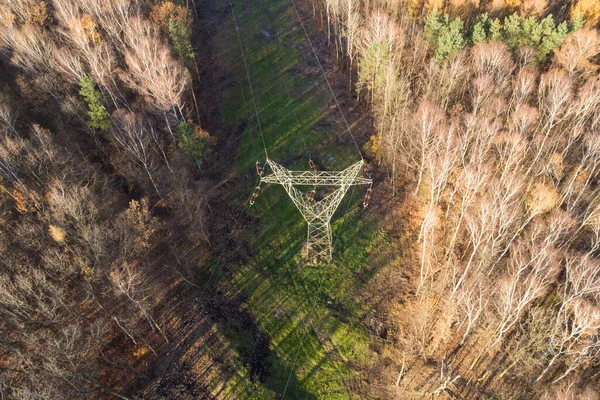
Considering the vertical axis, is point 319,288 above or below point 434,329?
below

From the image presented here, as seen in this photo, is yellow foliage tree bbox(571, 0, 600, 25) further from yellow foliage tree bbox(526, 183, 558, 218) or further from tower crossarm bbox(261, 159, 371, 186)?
tower crossarm bbox(261, 159, 371, 186)

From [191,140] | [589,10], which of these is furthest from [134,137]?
[589,10]

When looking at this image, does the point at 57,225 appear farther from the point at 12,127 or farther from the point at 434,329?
the point at 434,329

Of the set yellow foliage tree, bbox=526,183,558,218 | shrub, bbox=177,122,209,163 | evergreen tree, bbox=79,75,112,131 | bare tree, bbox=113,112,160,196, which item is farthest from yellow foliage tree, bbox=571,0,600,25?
evergreen tree, bbox=79,75,112,131

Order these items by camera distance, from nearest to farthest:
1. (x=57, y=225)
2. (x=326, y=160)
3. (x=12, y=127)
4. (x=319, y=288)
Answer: (x=57, y=225), (x=12, y=127), (x=319, y=288), (x=326, y=160)

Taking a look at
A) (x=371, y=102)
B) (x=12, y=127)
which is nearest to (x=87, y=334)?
(x=12, y=127)

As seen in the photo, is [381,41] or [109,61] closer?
[109,61]

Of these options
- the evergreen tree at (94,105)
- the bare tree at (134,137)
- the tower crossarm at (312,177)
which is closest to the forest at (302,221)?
the evergreen tree at (94,105)

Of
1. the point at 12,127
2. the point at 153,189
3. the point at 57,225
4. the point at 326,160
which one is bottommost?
the point at 57,225
